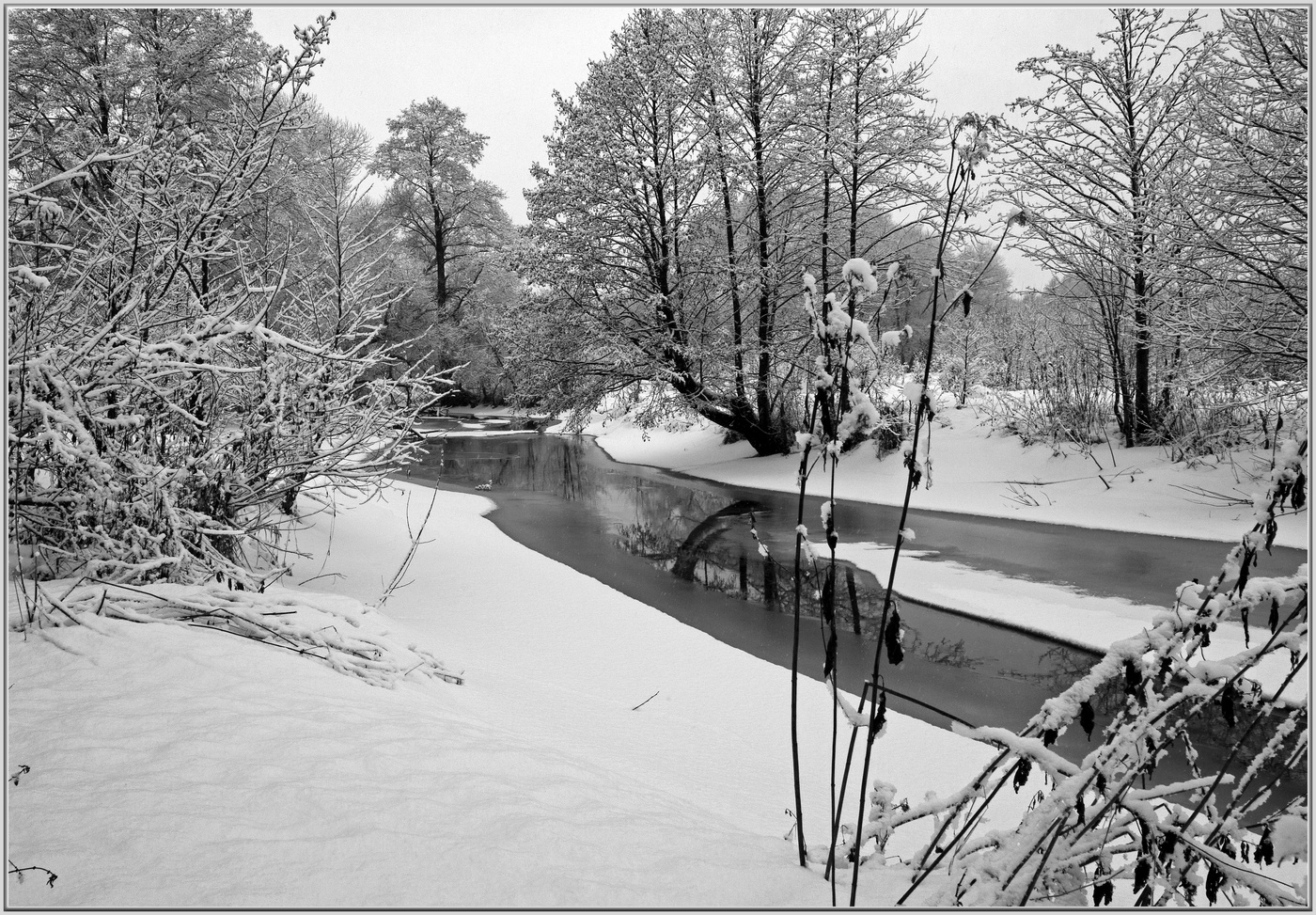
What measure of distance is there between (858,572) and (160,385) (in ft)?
20.4

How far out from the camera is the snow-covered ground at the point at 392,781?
172cm

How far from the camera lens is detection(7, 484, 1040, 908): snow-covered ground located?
1722 millimetres

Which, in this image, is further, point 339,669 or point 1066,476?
point 1066,476

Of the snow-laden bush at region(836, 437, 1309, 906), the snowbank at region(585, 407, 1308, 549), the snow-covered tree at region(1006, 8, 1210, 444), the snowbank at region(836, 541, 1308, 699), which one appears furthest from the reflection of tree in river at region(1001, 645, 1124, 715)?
the snow-covered tree at region(1006, 8, 1210, 444)

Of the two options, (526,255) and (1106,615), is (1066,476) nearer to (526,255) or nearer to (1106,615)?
(1106,615)

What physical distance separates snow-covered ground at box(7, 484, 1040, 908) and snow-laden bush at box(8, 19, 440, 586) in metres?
0.78

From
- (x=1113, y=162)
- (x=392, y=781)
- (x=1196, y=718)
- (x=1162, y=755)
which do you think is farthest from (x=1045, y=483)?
(x=392, y=781)

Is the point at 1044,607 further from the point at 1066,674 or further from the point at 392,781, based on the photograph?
the point at 392,781

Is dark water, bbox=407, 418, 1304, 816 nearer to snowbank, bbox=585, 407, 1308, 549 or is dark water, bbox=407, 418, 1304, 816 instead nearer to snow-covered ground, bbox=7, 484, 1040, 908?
snowbank, bbox=585, 407, 1308, 549

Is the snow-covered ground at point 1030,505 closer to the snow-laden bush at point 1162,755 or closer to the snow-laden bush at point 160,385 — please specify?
the snow-laden bush at point 1162,755

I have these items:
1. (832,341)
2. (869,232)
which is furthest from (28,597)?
(869,232)

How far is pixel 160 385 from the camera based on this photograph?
404 centimetres

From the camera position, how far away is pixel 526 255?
48.5ft

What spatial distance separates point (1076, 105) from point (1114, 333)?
3540mm
